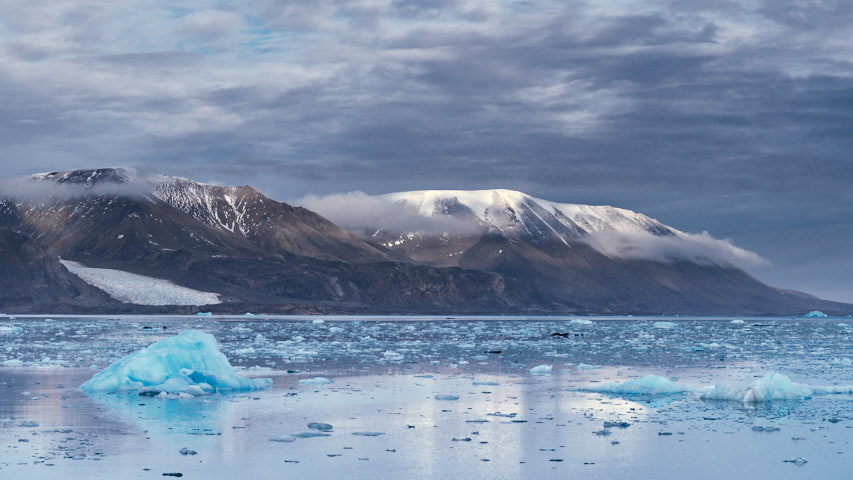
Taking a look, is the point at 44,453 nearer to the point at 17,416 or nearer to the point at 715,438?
the point at 17,416

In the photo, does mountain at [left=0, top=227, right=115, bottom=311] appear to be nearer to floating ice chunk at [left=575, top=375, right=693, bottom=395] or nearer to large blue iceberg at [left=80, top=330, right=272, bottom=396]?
large blue iceberg at [left=80, top=330, right=272, bottom=396]

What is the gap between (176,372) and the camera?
26688 millimetres

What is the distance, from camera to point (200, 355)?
27031 mm

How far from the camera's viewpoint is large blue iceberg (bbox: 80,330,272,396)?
25531mm

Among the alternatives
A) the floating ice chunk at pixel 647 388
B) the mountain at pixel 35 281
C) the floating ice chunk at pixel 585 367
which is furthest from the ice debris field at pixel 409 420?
the mountain at pixel 35 281

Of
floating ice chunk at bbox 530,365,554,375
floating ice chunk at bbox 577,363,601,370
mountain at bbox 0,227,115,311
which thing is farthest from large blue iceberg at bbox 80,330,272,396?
mountain at bbox 0,227,115,311

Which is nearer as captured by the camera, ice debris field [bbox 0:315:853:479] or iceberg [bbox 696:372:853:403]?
ice debris field [bbox 0:315:853:479]

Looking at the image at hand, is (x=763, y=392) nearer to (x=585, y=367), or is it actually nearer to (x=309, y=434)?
(x=309, y=434)

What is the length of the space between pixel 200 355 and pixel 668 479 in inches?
625

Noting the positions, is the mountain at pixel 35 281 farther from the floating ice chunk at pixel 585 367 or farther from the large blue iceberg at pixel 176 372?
the large blue iceberg at pixel 176 372

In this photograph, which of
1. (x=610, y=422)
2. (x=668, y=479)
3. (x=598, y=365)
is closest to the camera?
(x=668, y=479)

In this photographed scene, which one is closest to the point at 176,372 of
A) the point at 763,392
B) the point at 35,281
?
the point at 763,392

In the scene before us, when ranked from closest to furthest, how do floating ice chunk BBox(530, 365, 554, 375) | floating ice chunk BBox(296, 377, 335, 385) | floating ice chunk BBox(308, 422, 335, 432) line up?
1. floating ice chunk BBox(308, 422, 335, 432)
2. floating ice chunk BBox(296, 377, 335, 385)
3. floating ice chunk BBox(530, 365, 554, 375)

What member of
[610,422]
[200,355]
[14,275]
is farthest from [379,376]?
[14,275]
